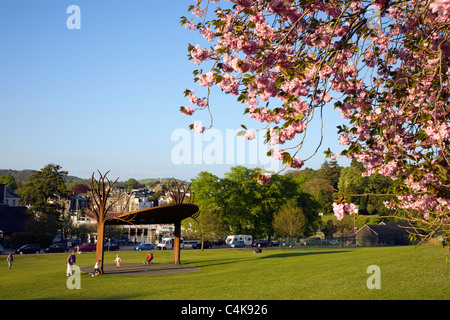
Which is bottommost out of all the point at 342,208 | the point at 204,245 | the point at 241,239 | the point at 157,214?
the point at 204,245

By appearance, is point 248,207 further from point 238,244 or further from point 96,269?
point 96,269

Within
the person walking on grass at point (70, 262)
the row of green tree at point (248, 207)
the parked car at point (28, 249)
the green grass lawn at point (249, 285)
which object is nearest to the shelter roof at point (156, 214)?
the person walking on grass at point (70, 262)

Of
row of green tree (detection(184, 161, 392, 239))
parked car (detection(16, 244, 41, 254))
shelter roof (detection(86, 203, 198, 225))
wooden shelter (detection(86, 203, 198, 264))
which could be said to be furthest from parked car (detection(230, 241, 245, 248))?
shelter roof (detection(86, 203, 198, 225))

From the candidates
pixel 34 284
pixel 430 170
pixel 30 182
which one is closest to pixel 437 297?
pixel 430 170

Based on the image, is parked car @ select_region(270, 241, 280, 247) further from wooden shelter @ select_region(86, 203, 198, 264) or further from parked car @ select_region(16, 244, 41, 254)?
wooden shelter @ select_region(86, 203, 198, 264)

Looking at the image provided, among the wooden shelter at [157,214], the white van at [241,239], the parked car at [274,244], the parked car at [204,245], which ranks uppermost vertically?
the wooden shelter at [157,214]

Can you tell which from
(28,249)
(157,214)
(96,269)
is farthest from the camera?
(28,249)

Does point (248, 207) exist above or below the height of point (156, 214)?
above

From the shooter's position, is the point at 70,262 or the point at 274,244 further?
the point at 274,244

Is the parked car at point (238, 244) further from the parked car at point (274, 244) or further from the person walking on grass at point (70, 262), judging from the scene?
the person walking on grass at point (70, 262)

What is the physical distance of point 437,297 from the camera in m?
15.4

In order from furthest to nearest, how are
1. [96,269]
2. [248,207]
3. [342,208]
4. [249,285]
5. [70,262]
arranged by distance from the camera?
[248,207] < [96,269] < [70,262] < [249,285] < [342,208]

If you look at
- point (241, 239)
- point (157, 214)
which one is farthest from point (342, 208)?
point (241, 239)
